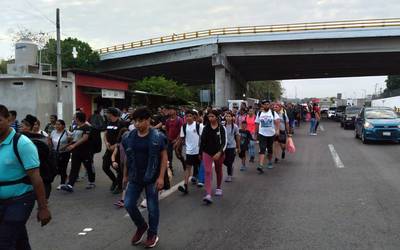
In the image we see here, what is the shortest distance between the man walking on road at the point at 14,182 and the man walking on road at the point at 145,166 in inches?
63.3

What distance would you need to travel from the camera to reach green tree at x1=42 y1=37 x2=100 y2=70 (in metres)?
51.5

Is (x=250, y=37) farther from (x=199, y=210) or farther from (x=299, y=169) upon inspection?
(x=199, y=210)

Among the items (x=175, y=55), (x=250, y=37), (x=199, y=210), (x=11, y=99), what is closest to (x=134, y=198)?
(x=199, y=210)

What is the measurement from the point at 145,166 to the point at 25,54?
2568 centimetres

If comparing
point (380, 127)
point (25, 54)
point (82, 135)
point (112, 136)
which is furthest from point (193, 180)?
point (25, 54)

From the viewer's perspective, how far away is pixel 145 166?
529 cm

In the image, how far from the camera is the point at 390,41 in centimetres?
3669

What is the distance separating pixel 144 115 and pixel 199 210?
96.1 inches

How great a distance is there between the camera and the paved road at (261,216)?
216 inches

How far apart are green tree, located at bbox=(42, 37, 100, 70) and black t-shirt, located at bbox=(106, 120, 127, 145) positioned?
43.6 m

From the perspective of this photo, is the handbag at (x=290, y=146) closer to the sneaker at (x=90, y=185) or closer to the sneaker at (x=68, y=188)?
the sneaker at (x=90, y=185)

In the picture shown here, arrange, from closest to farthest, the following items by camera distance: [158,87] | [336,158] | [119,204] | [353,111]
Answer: [119,204]
[336,158]
[353,111]
[158,87]

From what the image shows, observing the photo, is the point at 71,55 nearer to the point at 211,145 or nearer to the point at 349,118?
the point at 349,118

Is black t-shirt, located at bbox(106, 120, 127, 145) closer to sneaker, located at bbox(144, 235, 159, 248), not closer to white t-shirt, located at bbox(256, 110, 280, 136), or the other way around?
sneaker, located at bbox(144, 235, 159, 248)
